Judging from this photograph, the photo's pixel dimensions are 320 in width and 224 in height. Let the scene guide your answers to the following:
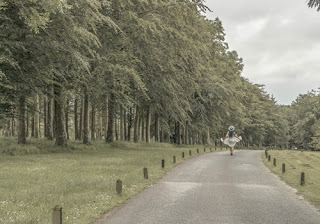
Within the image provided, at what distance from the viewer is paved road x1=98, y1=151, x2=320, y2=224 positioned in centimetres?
726

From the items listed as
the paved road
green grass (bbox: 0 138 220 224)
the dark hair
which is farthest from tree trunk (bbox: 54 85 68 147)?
the dark hair

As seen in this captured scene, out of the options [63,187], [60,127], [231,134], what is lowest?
[63,187]

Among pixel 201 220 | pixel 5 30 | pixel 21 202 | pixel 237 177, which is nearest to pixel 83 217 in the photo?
pixel 21 202

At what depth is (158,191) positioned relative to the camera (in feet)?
34.3

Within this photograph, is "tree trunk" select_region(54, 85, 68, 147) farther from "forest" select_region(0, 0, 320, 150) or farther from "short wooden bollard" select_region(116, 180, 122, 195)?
"short wooden bollard" select_region(116, 180, 122, 195)

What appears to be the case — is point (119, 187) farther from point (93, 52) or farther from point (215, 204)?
point (93, 52)

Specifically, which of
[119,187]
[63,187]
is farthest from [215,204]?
[63,187]

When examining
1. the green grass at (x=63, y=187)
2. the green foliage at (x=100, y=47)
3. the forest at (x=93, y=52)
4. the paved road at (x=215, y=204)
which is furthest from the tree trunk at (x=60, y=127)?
the paved road at (x=215, y=204)

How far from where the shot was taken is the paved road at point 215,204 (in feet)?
23.8

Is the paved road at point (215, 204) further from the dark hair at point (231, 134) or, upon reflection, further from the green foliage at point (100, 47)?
the dark hair at point (231, 134)

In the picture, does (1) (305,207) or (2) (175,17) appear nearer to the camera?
(1) (305,207)

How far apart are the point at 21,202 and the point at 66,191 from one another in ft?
5.58

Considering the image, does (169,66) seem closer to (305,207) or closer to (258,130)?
(305,207)

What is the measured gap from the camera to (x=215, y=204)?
870 centimetres
